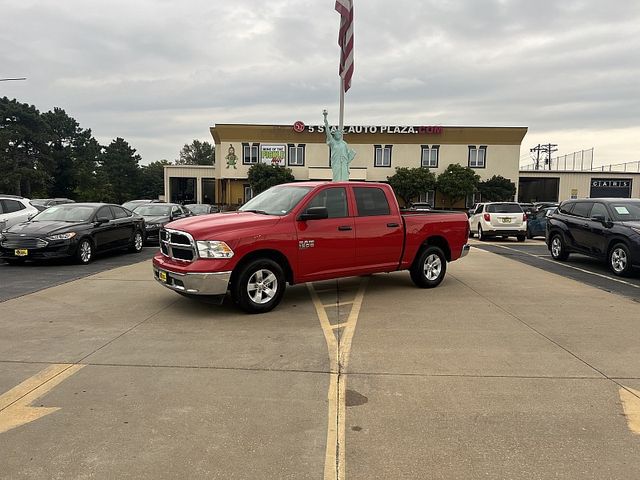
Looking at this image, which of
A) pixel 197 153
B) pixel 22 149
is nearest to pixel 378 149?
pixel 22 149

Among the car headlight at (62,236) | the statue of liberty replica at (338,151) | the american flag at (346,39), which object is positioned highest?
the american flag at (346,39)

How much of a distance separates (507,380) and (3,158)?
6395 centimetres

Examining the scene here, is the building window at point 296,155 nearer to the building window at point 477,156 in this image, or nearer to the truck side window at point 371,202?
the building window at point 477,156

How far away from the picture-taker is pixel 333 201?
24.9ft

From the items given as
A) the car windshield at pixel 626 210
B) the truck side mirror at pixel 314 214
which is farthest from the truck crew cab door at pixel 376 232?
the car windshield at pixel 626 210

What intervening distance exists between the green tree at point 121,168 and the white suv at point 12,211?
6599cm

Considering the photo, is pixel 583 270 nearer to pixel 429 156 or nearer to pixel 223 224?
pixel 223 224

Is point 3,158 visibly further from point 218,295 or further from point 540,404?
point 540,404

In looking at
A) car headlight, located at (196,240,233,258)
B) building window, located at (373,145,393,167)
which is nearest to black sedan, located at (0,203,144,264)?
car headlight, located at (196,240,233,258)

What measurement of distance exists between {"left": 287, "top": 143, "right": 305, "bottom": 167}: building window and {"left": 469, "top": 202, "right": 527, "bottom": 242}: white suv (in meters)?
24.0

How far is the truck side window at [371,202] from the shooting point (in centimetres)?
787

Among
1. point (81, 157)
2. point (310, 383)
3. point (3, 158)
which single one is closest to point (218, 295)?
point (310, 383)

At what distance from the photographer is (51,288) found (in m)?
8.44

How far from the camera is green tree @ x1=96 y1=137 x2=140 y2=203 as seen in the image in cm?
8100
